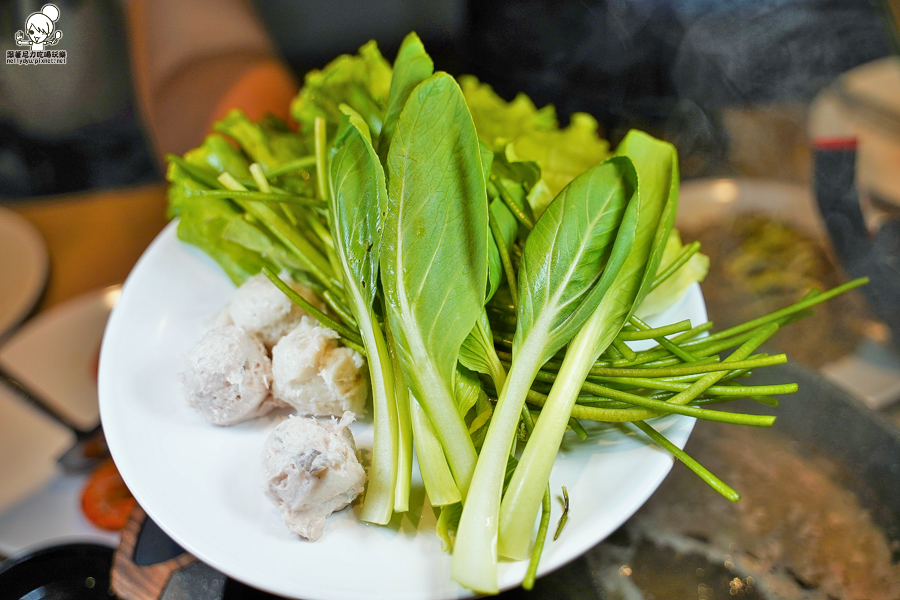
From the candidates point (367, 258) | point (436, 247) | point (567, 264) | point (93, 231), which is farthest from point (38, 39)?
point (567, 264)

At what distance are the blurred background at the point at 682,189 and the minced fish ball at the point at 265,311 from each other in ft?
1.99

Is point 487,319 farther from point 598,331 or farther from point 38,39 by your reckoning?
point 38,39

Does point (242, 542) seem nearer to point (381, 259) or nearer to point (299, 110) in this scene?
point (381, 259)

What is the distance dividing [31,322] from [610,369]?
160 cm

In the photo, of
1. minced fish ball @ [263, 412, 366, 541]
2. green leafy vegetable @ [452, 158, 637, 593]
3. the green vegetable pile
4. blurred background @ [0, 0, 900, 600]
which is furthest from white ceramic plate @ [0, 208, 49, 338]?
green leafy vegetable @ [452, 158, 637, 593]

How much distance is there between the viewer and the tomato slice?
1.22 m

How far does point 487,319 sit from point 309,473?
1.20 feet

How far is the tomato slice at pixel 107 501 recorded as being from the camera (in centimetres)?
122

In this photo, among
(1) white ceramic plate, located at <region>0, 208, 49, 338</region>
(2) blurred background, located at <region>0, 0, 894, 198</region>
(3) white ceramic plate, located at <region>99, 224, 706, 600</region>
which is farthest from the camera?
(2) blurred background, located at <region>0, 0, 894, 198</region>

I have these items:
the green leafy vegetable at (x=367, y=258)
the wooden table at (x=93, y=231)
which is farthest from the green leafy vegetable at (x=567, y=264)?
the wooden table at (x=93, y=231)

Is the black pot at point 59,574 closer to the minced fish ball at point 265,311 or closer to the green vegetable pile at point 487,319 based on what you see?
the minced fish ball at point 265,311

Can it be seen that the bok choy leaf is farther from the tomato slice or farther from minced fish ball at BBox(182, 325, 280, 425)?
the tomato slice

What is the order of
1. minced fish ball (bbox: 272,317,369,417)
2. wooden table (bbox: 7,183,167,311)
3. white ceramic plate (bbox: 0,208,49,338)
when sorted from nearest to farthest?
minced fish ball (bbox: 272,317,369,417) → white ceramic plate (bbox: 0,208,49,338) → wooden table (bbox: 7,183,167,311)

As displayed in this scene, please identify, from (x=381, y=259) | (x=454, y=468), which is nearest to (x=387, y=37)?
(x=381, y=259)
